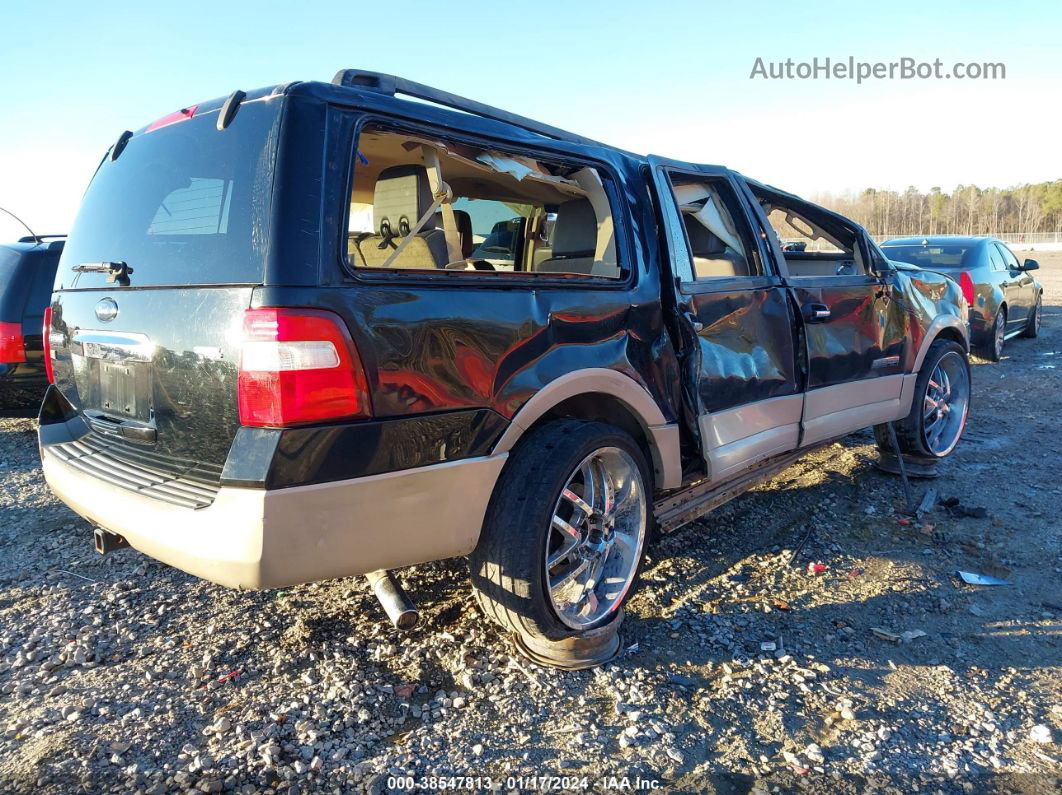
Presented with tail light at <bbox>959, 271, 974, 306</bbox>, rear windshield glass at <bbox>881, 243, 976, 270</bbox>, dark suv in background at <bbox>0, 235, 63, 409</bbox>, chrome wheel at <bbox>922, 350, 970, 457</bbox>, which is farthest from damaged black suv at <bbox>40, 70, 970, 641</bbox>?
rear windshield glass at <bbox>881, 243, 976, 270</bbox>

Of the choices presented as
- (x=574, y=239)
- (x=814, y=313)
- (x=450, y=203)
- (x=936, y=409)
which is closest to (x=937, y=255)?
(x=936, y=409)

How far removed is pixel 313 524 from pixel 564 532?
110 centimetres

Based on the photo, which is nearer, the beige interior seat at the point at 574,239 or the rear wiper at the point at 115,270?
the rear wiper at the point at 115,270

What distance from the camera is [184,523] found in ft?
7.09

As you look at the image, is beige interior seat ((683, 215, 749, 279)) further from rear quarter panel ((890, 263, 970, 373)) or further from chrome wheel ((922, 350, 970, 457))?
chrome wheel ((922, 350, 970, 457))

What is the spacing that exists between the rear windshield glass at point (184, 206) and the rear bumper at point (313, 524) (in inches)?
26.6

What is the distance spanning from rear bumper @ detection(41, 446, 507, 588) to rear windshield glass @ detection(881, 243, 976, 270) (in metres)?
9.38

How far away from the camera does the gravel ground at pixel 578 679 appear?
2240mm

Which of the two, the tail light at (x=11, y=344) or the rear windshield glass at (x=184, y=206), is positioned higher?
the rear windshield glass at (x=184, y=206)

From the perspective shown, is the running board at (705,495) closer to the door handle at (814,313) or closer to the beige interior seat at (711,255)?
the door handle at (814,313)

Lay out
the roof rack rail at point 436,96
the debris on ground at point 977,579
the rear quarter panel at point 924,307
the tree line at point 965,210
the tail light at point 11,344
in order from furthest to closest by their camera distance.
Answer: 1. the tree line at point 965,210
2. the tail light at point 11,344
3. the rear quarter panel at point 924,307
4. the debris on ground at point 977,579
5. the roof rack rail at point 436,96

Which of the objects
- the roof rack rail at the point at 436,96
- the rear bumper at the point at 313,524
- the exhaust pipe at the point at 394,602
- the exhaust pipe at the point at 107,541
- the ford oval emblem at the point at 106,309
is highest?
the roof rack rail at the point at 436,96

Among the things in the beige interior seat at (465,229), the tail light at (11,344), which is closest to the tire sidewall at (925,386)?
the beige interior seat at (465,229)

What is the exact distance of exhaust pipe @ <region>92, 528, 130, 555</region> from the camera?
2.47m
